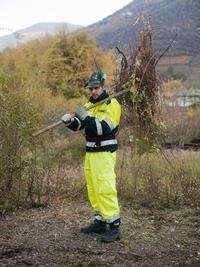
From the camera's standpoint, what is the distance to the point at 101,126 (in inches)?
261

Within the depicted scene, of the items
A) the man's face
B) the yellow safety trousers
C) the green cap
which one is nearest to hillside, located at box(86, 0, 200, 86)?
the green cap

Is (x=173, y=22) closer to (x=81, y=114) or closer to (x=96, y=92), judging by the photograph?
(x=96, y=92)

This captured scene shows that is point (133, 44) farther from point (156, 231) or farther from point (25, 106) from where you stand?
point (156, 231)

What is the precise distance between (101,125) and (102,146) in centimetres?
28

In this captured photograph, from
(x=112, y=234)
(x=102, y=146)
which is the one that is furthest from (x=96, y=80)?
(x=112, y=234)

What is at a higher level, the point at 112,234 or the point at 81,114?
the point at 81,114

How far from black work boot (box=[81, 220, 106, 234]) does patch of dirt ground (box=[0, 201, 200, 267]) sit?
9cm

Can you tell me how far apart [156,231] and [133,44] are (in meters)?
2.65

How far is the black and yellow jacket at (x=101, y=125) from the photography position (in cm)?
664

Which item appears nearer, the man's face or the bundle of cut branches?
the man's face

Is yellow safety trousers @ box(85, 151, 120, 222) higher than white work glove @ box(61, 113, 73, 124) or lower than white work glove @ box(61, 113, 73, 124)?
lower

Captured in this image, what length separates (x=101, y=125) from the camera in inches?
261

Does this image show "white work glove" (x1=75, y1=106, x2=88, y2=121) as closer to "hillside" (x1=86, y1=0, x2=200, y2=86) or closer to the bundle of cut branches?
the bundle of cut branches

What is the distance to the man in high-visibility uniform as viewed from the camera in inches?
262
